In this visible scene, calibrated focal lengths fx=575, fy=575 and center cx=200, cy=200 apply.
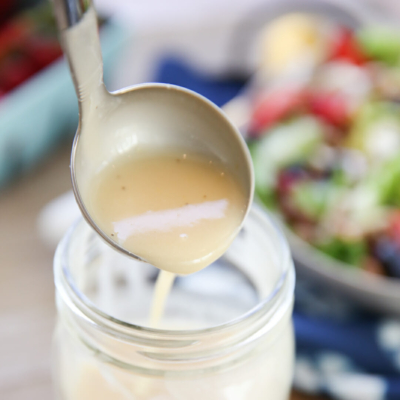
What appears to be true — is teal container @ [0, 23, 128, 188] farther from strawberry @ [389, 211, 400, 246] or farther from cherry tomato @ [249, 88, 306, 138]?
strawberry @ [389, 211, 400, 246]

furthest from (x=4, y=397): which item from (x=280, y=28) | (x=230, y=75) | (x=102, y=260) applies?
(x=280, y=28)

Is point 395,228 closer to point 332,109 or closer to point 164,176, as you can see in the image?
point 332,109

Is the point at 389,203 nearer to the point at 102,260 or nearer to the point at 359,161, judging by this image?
the point at 359,161

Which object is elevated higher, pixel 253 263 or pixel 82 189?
pixel 82 189

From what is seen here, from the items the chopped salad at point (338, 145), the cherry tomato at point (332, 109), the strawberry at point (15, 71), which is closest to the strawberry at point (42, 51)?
the strawberry at point (15, 71)

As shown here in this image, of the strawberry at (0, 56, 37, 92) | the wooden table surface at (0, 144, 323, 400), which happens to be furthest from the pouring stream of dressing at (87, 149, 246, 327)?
the strawberry at (0, 56, 37, 92)

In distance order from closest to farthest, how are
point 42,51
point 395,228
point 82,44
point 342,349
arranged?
point 82,44, point 342,349, point 395,228, point 42,51

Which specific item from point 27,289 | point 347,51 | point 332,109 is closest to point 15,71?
point 27,289

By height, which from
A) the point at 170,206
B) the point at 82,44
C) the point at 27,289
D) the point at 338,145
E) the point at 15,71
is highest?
the point at 82,44

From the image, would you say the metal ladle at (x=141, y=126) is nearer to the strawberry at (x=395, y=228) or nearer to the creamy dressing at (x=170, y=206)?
the creamy dressing at (x=170, y=206)
